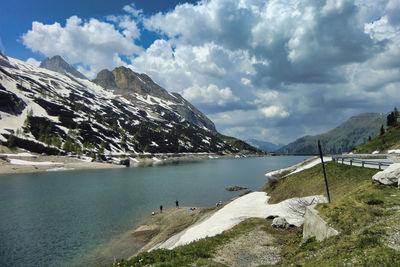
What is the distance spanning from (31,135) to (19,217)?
182 m

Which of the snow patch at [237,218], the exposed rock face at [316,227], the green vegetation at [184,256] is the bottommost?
the snow patch at [237,218]

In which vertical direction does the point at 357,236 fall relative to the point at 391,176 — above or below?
below

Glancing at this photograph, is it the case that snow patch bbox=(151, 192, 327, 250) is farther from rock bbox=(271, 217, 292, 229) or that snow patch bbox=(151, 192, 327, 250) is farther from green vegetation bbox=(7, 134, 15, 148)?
green vegetation bbox=(7, 134, 15, 148)

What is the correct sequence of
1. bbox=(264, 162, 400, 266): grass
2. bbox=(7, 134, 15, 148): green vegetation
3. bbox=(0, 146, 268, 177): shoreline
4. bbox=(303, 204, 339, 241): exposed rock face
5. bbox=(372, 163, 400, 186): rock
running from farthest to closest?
bbox=(7, 134, 15, 148): green vegetation
bbox=(0, 146, 268, 177): shoreline
bbox=(372, 163, 400, 186): rock
bbox=(303, 204, 339, 241): exposed rock face
bbox=(264, 162, 400, 266): grass

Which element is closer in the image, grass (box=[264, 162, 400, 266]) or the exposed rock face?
grass (box=[264, 162, 400, 266])

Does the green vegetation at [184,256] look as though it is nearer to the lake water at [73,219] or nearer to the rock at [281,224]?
the rock at [281,224]

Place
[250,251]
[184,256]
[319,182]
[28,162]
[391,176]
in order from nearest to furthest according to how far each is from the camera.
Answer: [184,256]
[250,251]
[391,176]
[319,182]
[28,162]

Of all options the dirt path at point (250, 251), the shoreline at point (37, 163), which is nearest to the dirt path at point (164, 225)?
the dirt path at point (250, 251)

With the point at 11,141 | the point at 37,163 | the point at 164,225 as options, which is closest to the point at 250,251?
the point at 164,225

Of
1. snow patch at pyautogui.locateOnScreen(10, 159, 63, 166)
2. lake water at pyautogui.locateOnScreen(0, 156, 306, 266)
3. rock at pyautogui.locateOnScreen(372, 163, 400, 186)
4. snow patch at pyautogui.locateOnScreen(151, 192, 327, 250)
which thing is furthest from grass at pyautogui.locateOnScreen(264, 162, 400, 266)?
snow patch at pyautogui.locateOnScreen(10, 159, 63, 166)

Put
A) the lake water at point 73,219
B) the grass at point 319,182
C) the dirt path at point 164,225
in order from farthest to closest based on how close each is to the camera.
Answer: the dirt path at point 164,225
the grass at point 319,182
the lake water at point 73,219

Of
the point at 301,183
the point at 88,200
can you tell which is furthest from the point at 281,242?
the point at 88,200

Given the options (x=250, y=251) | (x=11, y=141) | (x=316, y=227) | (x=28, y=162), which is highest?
(x=11, y=141)

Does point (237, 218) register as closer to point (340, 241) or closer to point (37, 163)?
point (340, 241)
